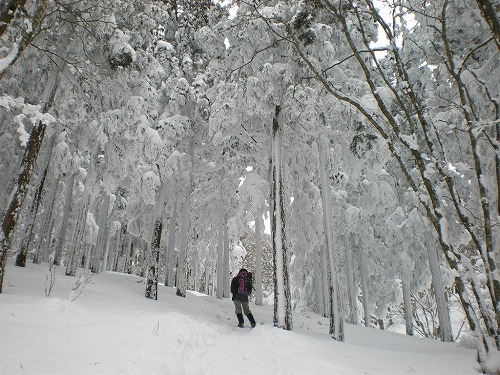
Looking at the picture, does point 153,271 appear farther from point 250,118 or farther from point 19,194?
point 250,118

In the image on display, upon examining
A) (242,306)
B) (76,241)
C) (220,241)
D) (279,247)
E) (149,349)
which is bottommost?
(149,349)

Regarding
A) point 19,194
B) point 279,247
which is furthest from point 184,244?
point 19,194

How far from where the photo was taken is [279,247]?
9.06 m

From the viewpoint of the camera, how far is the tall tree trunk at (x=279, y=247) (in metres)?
8.63

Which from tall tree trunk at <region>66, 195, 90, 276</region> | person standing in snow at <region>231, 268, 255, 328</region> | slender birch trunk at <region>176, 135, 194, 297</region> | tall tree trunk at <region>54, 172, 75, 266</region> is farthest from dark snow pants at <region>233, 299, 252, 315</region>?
tall tree trunk at <region>54, 172, 75, 266</region>

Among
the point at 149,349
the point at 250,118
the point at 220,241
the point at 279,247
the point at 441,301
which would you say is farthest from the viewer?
the point at 220,241

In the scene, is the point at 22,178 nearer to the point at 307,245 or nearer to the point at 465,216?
the point at 465,216

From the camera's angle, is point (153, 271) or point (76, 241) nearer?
point (153, 271)

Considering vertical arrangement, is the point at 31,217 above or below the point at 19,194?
above

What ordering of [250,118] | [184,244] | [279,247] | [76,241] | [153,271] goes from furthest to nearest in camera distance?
[184,244], [76,241], [153,271], [250,118], [279,247]

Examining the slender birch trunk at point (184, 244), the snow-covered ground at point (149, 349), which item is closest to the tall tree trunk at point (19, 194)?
the snow-covered ground at point (149, 349)

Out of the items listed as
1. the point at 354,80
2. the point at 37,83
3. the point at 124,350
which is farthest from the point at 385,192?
the point at 37,83

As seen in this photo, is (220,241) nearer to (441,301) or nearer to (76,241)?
(76,241)

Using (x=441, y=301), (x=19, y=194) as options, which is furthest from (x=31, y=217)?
(x=441, y=301)
